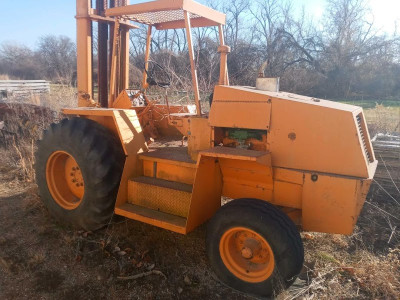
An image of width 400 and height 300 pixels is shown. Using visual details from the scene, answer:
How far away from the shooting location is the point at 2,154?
7.31 m

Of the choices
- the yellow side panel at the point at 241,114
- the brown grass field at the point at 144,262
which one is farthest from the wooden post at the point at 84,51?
the yellow side panel at the point at 241,114

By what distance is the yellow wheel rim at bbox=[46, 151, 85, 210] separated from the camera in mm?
4281

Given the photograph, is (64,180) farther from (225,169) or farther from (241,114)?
(241,114)

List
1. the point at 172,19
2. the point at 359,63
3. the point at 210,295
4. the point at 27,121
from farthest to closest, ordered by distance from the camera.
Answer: the point at 359,63 → the point at 27,121 → the point at 172,19 → the point at 210,295

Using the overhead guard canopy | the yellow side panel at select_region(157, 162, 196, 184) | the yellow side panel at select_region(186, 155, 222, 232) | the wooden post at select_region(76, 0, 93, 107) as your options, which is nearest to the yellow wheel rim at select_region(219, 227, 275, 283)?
the yellow side panel at select_region(186, 155, 222, 232)

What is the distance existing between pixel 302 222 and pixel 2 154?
22.2ft

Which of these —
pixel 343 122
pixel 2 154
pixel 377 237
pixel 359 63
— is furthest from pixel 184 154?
pixel 359 63

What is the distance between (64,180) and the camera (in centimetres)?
446

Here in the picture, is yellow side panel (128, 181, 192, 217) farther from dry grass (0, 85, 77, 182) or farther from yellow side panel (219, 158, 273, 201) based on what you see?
dry grass (0, 85, 77, 182)

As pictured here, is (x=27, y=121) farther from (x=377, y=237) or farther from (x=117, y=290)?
(x=377, y=237)

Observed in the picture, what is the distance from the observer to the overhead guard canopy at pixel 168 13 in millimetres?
3697

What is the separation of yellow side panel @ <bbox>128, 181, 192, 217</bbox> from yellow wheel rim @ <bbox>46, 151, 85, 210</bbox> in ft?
2.71

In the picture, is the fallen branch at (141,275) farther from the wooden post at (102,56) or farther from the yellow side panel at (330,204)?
the wooden post at (102,56)

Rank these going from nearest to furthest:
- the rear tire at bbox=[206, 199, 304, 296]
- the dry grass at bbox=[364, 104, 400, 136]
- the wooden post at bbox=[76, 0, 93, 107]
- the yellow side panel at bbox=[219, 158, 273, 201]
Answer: the rear tire at bbox=[206, 199, 304, 296], the yellow side panel at bbox=[219, 158, 273, 201], the wooden post at bbox=[76, 0, 93, 107], the dry grass at bbox=[364, 104, 400, 136]
